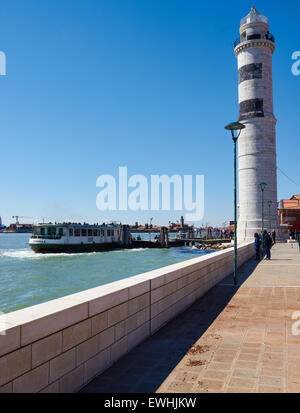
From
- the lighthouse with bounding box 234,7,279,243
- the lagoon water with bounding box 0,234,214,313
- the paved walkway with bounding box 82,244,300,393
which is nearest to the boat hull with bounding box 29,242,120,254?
the lagoon water with bounding box 0,234,214,313

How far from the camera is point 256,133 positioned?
4312 centimetres

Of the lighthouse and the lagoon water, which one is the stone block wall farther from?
the lighthouse

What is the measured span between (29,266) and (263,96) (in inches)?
Answer: 1350

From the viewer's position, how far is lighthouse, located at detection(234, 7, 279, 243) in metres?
43.1

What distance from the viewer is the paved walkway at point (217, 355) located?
4.08m

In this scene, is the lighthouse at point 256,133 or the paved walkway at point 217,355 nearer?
the paved walkway at point 217,355

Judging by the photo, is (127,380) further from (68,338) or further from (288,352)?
(288,352)

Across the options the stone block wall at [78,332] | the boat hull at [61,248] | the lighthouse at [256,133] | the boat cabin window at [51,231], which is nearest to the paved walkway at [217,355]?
the stone block wall at [78,332]

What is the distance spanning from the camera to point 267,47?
145 ft

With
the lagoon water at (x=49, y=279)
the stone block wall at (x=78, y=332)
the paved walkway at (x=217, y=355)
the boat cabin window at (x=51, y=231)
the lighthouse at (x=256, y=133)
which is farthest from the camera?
the boat cabin window at (x=51, y=231)

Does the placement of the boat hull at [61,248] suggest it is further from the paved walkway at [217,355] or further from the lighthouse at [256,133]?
the paved walkway at [217,355]

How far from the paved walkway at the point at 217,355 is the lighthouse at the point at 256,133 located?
36.2 metres

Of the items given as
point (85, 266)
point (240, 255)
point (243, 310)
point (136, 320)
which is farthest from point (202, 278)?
point (85, 266)

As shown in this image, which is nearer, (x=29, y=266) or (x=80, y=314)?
(x=80, y=314)
